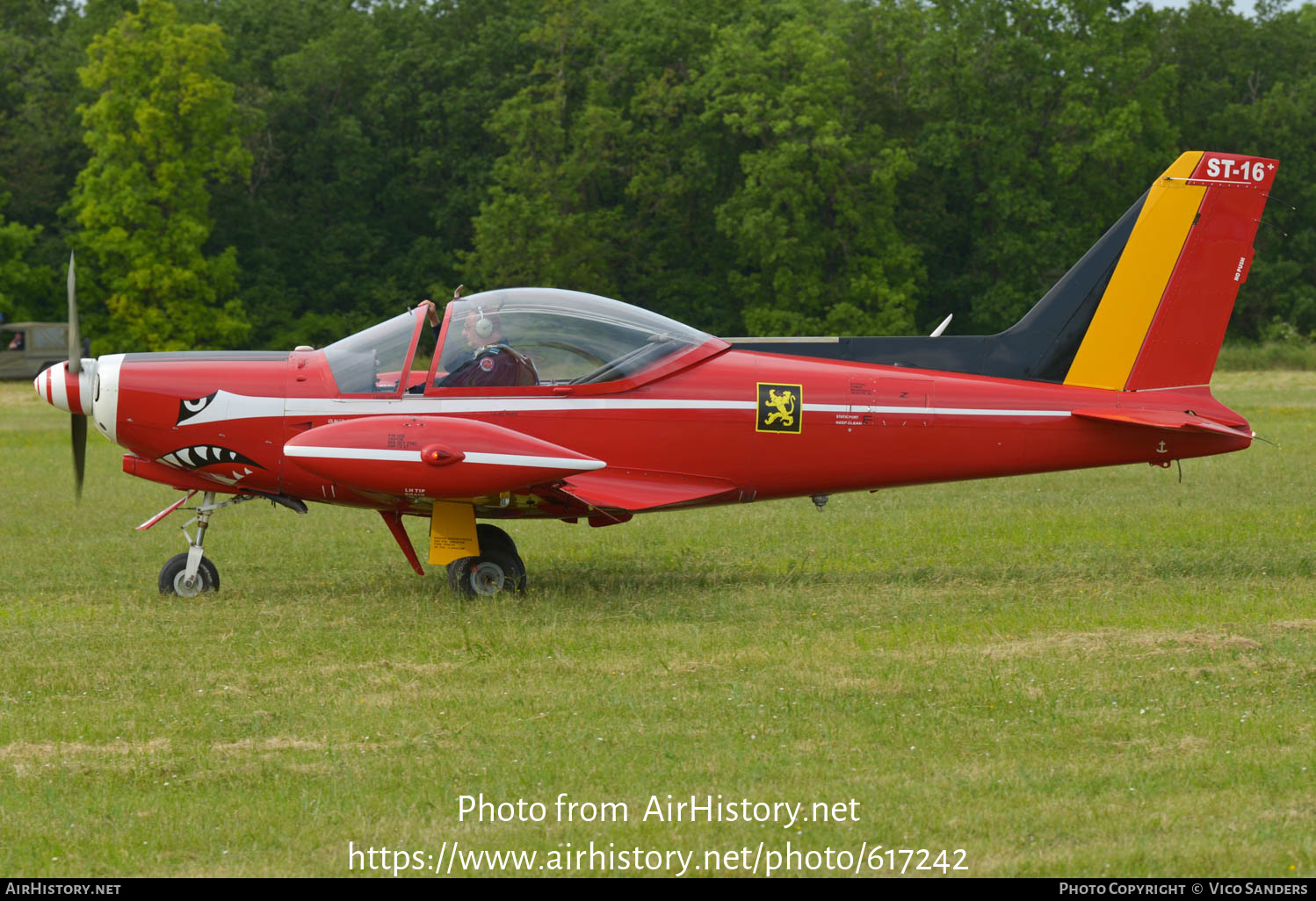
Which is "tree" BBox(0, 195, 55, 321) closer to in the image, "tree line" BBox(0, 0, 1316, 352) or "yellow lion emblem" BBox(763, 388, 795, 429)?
"tree line" BBox(0, 0, 1316, 352)

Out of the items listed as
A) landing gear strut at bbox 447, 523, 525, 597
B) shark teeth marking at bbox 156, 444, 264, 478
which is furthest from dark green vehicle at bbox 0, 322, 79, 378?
landing gear strut at bbox 447, 523, 525, 597

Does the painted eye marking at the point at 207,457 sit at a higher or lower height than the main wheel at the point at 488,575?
higher

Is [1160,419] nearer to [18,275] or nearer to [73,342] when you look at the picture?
[73,342]

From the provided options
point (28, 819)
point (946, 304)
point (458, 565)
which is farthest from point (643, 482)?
point (946, 304)

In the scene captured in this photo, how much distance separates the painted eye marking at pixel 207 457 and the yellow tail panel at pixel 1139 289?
6364mm

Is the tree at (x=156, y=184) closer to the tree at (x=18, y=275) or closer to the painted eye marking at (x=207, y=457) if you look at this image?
the tree at (x=18, y=275)

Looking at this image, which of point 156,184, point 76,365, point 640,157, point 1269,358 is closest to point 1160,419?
point 76,365

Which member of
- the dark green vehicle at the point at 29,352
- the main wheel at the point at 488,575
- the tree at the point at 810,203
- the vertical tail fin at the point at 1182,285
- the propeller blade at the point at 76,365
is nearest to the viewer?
the propeller blade at the point at 76,365

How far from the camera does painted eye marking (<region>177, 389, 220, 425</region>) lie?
1077cm

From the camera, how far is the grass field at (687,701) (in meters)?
5.84

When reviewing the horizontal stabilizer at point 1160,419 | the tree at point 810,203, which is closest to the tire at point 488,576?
the horizontal stabilizer at point 1160,419

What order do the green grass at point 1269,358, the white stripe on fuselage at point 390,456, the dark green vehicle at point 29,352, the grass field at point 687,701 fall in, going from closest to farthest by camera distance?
the grass field at point 687,701 < the white stripe on fuselage at point 390,456 < the green grass at point 1269,358 < the dark green vehicle at point 29,352

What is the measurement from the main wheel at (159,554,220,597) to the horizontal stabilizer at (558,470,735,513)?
9.74 ft

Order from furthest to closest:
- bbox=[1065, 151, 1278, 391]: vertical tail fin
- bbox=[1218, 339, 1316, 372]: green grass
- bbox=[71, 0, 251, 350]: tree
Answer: bbox=[71, 0, 251, 350]: tree < bbox=[1218, 339, 1316, 372]: green grass < bbox=[1065, 151, 1278, 391]: vertical tail fin
